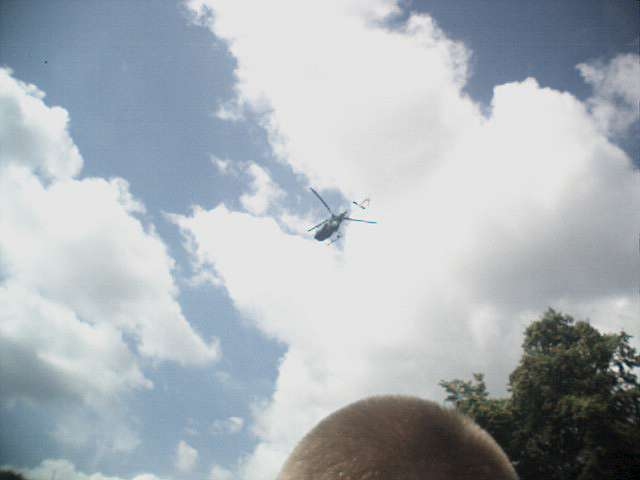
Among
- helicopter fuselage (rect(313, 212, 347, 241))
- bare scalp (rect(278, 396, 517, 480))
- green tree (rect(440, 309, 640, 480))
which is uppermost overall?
helicopter fuselage (rect(313, 212, 347, 241))

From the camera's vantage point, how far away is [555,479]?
50.4 ft

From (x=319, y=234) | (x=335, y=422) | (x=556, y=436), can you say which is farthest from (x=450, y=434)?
(x=319, y=234)

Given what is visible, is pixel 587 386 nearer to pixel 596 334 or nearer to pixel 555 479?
pixel 596 334

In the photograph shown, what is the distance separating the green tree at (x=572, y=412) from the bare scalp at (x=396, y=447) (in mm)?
15575

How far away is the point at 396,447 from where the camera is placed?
5.21 ft

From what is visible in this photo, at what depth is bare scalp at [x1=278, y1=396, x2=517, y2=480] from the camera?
1552mm

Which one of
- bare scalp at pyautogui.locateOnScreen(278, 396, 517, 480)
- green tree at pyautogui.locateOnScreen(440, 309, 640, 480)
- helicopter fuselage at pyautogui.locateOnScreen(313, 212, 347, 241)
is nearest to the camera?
bare scalp at pyautogui.locateOnScreen(278, 396, 517, 480)

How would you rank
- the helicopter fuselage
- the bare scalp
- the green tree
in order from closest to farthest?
the bare scalp
the green tree
the helicopter fuselage

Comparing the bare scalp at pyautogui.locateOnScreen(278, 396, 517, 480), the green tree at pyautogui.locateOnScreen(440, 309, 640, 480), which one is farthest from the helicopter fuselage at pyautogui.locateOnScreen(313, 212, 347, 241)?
the bare scalp at pyautogui.locateOnScreen(278, 396, 517, 480)

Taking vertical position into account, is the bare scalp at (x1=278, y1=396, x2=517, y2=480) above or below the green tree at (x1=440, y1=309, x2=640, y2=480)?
below

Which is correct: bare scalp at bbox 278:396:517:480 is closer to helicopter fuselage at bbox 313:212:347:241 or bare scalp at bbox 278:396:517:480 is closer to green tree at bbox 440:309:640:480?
green tree at bbox 440:309:640:480

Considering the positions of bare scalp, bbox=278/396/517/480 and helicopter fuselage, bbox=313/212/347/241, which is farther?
helicopter fuselage, bbox=313/212/347/241

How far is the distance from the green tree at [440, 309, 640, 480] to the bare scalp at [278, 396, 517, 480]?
1557 centimetres

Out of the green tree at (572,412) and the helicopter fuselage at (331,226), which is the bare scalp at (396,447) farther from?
the helicopter fuselage at (331,226)
